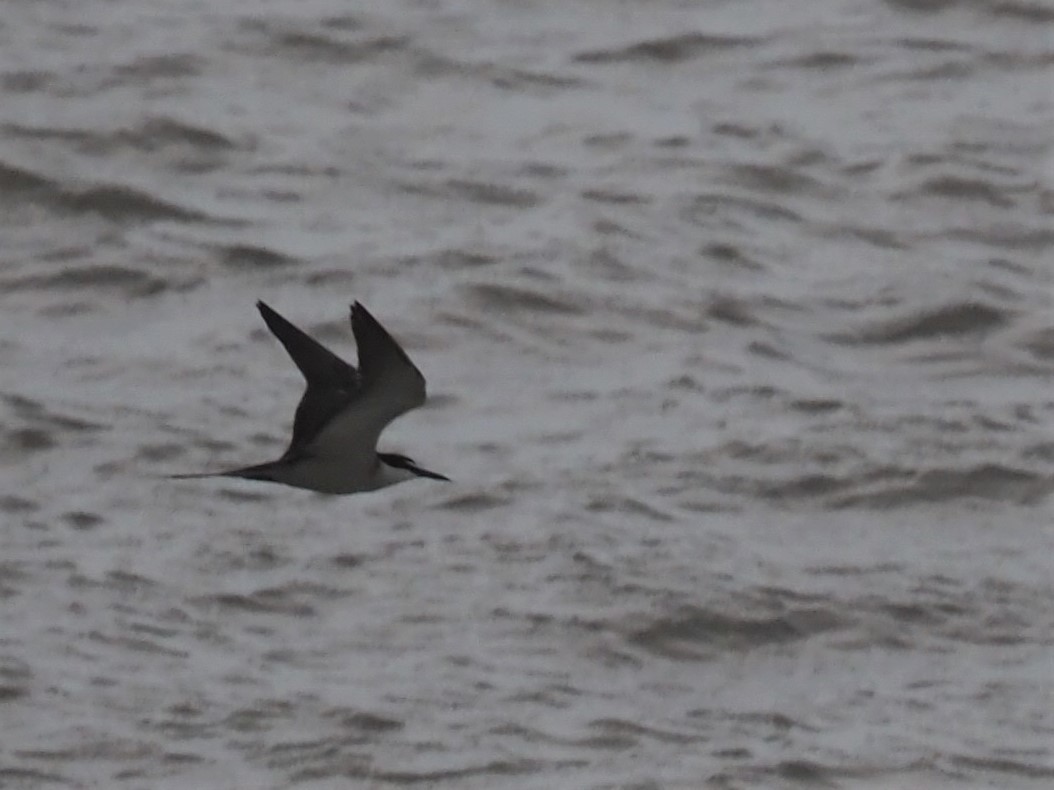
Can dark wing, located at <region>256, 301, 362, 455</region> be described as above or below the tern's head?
above

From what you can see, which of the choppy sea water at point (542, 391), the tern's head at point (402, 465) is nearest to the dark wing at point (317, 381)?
the tern's head at point (402, 465)

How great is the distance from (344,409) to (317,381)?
100 millimetres

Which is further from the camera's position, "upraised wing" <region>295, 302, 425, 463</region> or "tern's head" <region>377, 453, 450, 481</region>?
"tern's head" <region>377, 453, 450, 481</region>

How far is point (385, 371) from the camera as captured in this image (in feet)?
24.1

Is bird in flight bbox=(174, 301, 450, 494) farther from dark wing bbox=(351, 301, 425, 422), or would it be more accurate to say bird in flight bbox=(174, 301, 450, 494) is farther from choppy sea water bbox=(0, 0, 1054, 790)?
choppy sea water bbox=(0, 0, 1054, 790)

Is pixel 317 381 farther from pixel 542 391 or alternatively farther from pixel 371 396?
pixel 542 391

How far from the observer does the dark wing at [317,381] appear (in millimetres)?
7398

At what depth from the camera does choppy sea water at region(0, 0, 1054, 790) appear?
10.6m

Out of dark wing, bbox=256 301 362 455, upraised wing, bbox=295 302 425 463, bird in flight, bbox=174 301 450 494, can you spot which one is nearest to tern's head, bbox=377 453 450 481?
bird in flight, bbox=174 301 450 494

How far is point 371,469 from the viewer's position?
25.7ft

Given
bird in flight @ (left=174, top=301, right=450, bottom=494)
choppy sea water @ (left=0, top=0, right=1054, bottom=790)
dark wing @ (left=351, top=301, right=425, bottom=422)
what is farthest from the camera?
choppy sea water @ (left=0, top=0, right=1054, bottom=790)

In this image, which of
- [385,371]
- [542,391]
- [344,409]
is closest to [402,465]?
[344,409]

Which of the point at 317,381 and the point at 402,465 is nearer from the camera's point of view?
the point at 317,381

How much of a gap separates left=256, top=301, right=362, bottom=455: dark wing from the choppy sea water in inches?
106
